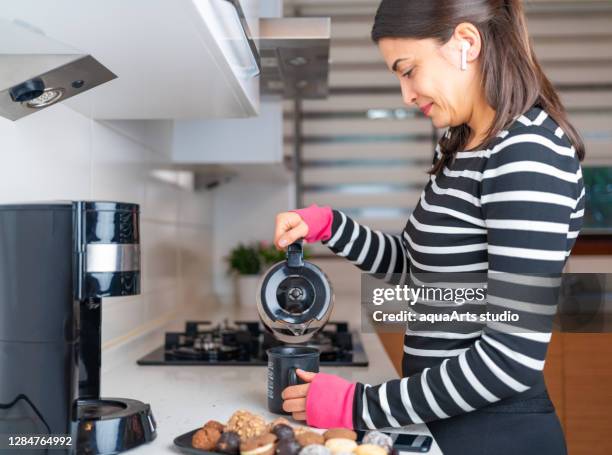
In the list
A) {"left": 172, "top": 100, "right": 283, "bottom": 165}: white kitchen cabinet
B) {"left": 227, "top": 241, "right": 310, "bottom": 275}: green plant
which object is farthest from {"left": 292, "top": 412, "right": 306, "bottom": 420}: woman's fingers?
{"left": 227, "top": 241, "right": 310, "bottom": 275}: green plant

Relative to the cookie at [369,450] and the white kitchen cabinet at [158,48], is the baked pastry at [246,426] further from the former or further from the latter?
the white kitchen cabinet at [158,48]

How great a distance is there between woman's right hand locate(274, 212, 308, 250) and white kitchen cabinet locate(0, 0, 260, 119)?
26 centimetres

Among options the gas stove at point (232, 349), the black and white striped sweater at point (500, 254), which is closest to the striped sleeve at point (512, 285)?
the black and white striped sweater at point (500, 254)

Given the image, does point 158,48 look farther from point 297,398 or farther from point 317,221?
point 297,398

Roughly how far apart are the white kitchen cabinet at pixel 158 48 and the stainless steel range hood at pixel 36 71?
0.08 feet

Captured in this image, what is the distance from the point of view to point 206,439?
844 mm

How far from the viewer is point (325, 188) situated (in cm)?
332

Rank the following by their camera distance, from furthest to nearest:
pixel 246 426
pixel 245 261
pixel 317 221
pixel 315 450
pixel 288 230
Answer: pixel 245 261 < pixel 317 221 < pixel 288 230 < pixel 246 426 < pixel 315 450

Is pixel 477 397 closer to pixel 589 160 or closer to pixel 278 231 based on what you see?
pixel 278 231

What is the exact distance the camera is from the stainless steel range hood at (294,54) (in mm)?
1500

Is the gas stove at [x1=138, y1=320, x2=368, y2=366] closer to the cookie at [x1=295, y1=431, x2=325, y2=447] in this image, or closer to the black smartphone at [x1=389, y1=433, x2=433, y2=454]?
the black smartphone at [x1=389, y1=433, x2=433, y2=454]

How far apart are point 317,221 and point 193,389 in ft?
1.27

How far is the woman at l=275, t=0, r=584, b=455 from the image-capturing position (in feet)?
2.93

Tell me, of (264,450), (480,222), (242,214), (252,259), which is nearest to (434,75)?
(480,222)
